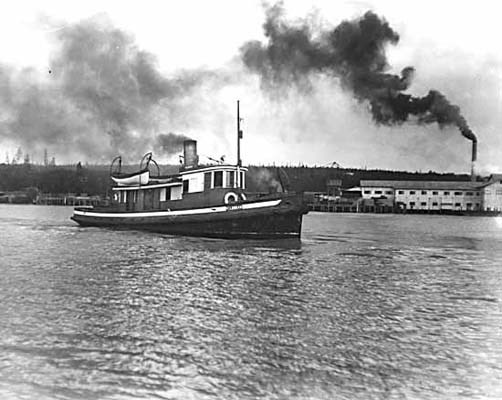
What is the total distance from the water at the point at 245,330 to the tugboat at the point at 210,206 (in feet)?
25.1

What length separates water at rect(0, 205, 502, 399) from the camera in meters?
7.51

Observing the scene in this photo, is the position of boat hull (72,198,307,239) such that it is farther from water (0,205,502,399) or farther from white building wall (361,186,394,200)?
white building wall (361,186,394,200)

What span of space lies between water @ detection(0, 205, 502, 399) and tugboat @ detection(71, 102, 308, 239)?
7.66m

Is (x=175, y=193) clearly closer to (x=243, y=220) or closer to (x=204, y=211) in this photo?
(x=204, y=211)

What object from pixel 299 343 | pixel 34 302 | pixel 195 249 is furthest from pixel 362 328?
pixel 195 249

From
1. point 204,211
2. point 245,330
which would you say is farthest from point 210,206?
point 245,330

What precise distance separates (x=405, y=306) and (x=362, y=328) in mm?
2929

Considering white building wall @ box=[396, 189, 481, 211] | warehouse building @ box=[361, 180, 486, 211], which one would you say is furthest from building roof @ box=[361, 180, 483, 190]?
white building wall @ box=[396, 189, 481, 211]

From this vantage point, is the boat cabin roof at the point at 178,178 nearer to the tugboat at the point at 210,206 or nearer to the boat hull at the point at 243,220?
the tugboat at the point at 210,206

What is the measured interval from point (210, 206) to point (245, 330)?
1942 cm

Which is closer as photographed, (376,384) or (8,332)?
(376,384)

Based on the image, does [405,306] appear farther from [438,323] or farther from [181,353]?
[181,353]

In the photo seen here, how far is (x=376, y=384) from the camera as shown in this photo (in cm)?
763

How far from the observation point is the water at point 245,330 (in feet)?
24.6
